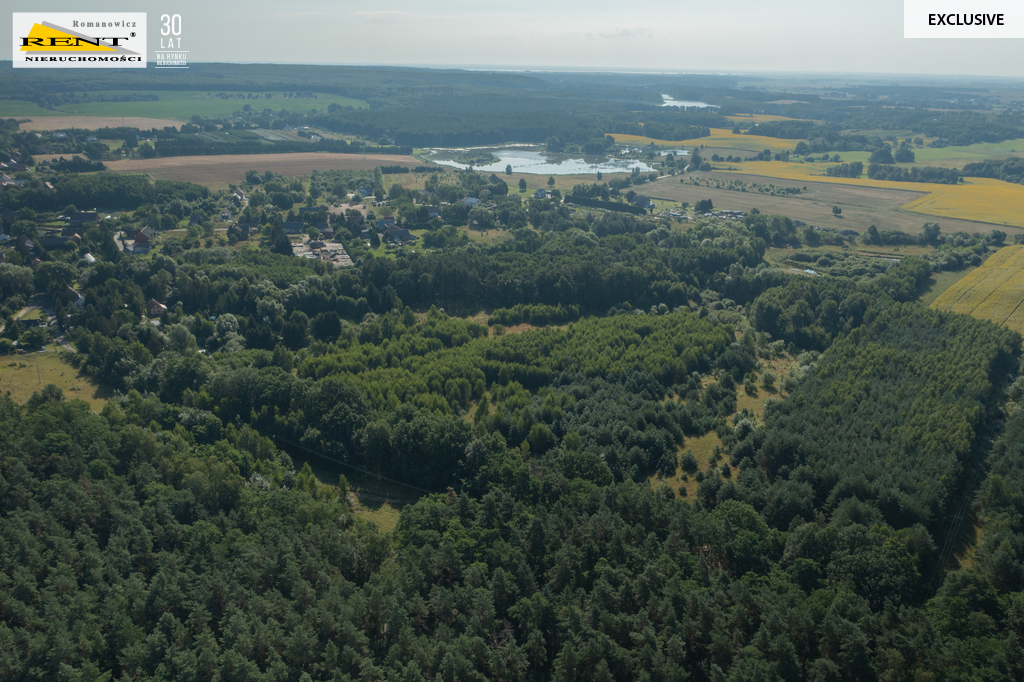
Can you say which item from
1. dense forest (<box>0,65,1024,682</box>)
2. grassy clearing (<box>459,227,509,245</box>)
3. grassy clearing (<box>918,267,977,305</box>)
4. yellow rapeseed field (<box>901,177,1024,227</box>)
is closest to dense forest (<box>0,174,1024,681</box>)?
dense forest (<box>0,65,1024,682</box>)

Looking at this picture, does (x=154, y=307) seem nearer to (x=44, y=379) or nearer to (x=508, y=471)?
(x=44, y=379)

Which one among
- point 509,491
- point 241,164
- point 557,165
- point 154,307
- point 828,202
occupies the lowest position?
point 509,491

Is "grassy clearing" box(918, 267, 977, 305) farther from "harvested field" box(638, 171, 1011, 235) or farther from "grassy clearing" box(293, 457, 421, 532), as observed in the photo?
"grassy clearing" box(293, 457, 421, 532)

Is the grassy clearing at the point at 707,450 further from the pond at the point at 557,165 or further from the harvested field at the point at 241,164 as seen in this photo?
the harvested field at the point at 241,164

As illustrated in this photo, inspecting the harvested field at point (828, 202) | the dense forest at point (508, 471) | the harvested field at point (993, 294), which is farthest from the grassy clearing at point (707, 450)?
the harvested field at point (828, 202)

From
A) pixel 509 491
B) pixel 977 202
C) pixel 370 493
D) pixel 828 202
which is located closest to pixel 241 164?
pixel 828 202

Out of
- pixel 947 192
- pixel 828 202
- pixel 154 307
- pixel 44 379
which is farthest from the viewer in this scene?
pixel 947 192
